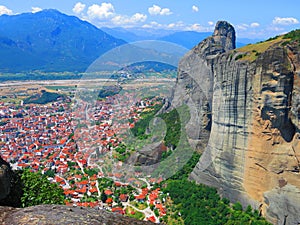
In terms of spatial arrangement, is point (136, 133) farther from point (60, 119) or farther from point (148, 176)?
point (60, 119)

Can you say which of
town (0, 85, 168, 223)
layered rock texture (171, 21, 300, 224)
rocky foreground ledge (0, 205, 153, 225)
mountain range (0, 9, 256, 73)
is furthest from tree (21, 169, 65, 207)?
mountain range (0, 9, 256, 73)

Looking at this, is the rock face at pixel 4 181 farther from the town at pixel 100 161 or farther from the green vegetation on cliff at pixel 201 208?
the green vegetation on cliff at pixel 201 208

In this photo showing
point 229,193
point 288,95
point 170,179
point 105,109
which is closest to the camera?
point 288,95

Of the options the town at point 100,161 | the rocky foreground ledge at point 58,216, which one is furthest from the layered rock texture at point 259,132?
the rocky foreground ledge at point 58,216

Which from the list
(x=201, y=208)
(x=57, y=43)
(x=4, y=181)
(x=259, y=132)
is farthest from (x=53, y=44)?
(x=4, y=181)

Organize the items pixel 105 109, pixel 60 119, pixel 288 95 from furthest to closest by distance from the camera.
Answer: pixel 60 119, pixel 105 109, pixel 288 95

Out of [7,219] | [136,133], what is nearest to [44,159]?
[136,133]
